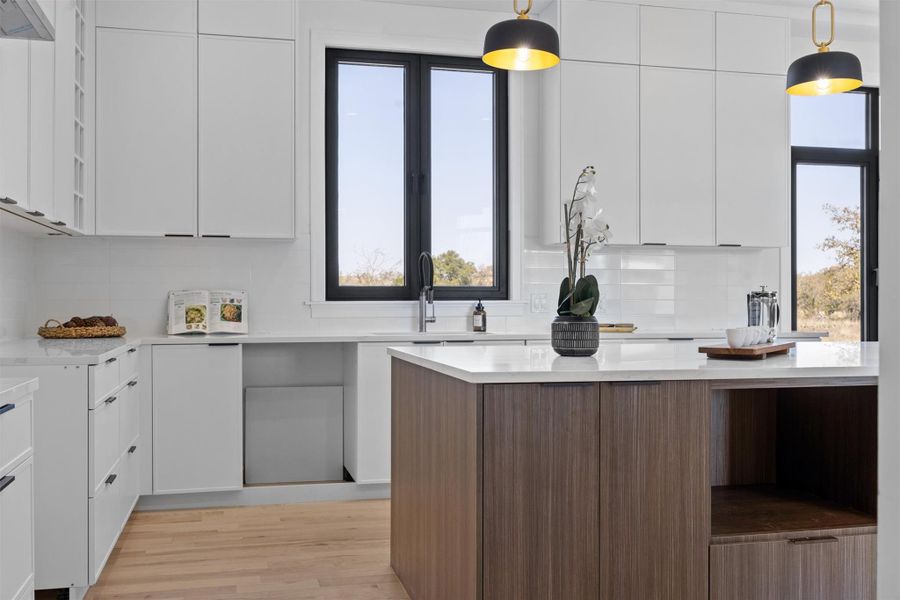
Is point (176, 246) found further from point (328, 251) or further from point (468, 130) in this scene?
point (468, 130)

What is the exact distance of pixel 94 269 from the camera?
453 cm

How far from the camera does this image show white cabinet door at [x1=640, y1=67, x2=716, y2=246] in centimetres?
507

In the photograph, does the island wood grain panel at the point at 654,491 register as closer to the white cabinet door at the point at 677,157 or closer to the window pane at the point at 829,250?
the white cabinet door at the point at 677,157

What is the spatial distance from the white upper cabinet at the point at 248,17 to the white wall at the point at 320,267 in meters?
0.35

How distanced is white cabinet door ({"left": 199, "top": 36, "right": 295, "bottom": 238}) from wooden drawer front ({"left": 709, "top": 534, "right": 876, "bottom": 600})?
2992 mm

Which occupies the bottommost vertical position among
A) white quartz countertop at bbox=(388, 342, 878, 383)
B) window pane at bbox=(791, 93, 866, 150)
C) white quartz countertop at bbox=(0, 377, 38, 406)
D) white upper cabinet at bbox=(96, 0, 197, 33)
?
white quartz countertop at bbox=(0, 377, 38, 406)

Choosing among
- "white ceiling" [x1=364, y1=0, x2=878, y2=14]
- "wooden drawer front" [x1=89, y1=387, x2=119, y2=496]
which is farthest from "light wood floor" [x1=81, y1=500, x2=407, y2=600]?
"white ceiling" [x1=364, y1=0, x2=878, y2=14]

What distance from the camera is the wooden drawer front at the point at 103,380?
281cm

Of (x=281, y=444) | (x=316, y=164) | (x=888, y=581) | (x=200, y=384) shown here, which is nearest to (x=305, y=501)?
(x=281, y=444)

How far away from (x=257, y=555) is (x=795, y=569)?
218 cm

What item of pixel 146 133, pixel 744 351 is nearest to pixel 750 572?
pixel 744 351

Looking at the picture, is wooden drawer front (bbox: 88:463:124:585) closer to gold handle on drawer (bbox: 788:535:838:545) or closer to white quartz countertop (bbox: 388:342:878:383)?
white quartz countertop (bbox: 388:342:878:383)

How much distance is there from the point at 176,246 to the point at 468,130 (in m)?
1.90

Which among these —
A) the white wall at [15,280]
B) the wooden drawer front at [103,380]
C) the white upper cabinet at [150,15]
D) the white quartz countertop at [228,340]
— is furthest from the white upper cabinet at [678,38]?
the white wall at [15,280]
